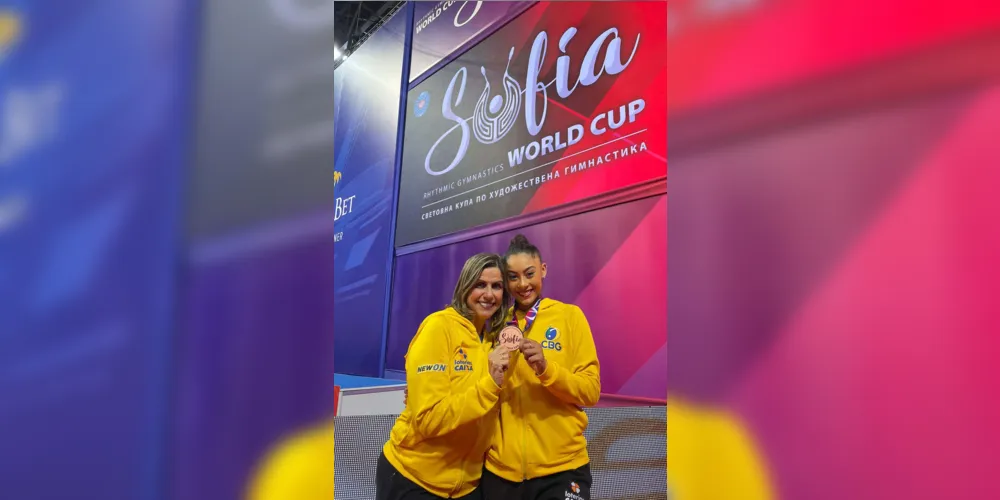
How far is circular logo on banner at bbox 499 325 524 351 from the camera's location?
204cm

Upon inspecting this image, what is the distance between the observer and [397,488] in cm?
200

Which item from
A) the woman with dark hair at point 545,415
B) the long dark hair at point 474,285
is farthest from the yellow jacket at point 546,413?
the long dark hair at point 474,285

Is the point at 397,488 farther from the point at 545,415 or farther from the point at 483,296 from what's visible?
the point at 483,296

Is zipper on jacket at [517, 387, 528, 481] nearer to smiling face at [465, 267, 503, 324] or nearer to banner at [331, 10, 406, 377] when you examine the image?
smiling face at [465, 267, 503, 324]

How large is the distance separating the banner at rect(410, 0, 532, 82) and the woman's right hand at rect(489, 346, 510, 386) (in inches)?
75.7

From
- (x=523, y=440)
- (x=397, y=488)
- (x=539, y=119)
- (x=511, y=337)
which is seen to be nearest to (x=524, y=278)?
(x=511, y=337)

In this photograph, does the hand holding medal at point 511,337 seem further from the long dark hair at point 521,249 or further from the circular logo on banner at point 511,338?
the long dark hair at point 521,249


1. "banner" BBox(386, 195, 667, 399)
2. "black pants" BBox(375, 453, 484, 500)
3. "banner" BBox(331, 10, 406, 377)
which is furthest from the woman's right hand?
"banner" BBox(331, 10, 406, 377)

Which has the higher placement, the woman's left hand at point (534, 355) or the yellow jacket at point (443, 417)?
the woman's left hand at point (534, 355)

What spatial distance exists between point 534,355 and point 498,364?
0.42 ft

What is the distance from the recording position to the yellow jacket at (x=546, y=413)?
2.04 metres

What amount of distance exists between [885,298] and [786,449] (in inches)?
11.3

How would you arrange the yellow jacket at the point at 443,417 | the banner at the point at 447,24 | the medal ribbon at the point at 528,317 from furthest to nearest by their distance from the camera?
the banner at the point at 447,24, the medal ribbon at the point at 528,317, the yellow jacket at the point at 443,417

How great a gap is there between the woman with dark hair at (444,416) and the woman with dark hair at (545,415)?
0.21 feet
